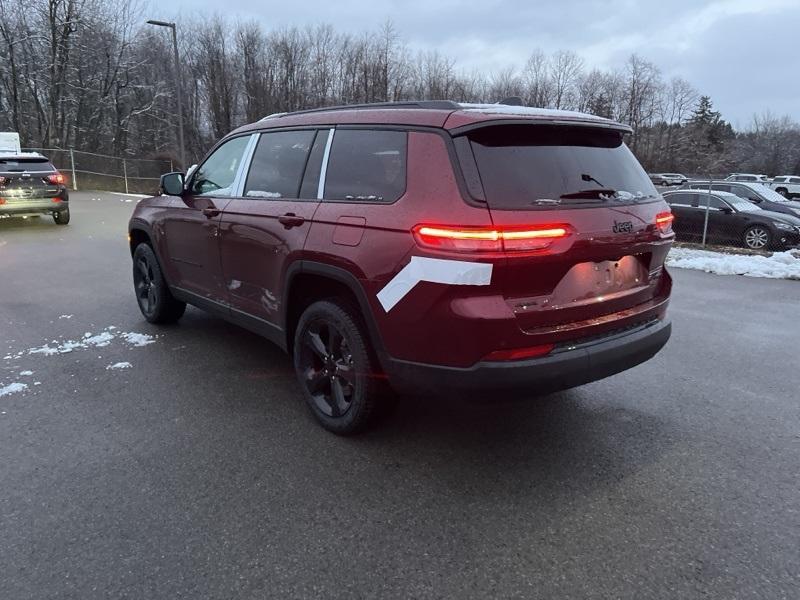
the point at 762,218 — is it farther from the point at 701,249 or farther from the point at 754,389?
the point at 754,389

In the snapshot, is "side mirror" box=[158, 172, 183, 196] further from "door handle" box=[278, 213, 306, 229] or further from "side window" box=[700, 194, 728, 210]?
"side window" box=[700, 194, 728, 210]

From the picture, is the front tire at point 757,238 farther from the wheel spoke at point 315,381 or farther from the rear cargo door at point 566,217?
the wheel spoke at point 315,381

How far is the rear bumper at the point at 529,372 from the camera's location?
2.66m

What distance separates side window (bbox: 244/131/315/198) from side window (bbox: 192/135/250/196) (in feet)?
0.85

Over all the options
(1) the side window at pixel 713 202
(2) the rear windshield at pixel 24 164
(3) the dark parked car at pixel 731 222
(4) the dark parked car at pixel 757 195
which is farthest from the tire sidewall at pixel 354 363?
(4) the dark parked car at pixel 757 195

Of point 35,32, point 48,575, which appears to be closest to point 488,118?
point 48,575

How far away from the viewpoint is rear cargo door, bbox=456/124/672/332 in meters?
2.64

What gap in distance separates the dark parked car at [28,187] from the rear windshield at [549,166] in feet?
45.4

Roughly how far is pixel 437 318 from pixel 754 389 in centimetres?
297

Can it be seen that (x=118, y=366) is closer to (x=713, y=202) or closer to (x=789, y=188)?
(x=713, y=202)

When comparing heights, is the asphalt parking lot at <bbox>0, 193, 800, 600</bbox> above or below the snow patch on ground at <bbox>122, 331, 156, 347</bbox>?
below

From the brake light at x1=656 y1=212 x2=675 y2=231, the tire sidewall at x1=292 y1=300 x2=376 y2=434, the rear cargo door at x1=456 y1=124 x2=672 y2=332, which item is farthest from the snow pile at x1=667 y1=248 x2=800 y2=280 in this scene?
the tire sidewall at x1=292 y1=300 x2=376 y2=434

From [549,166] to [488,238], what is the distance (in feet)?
2.15

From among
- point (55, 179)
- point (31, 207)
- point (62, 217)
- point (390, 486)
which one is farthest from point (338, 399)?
point (62, 217)
